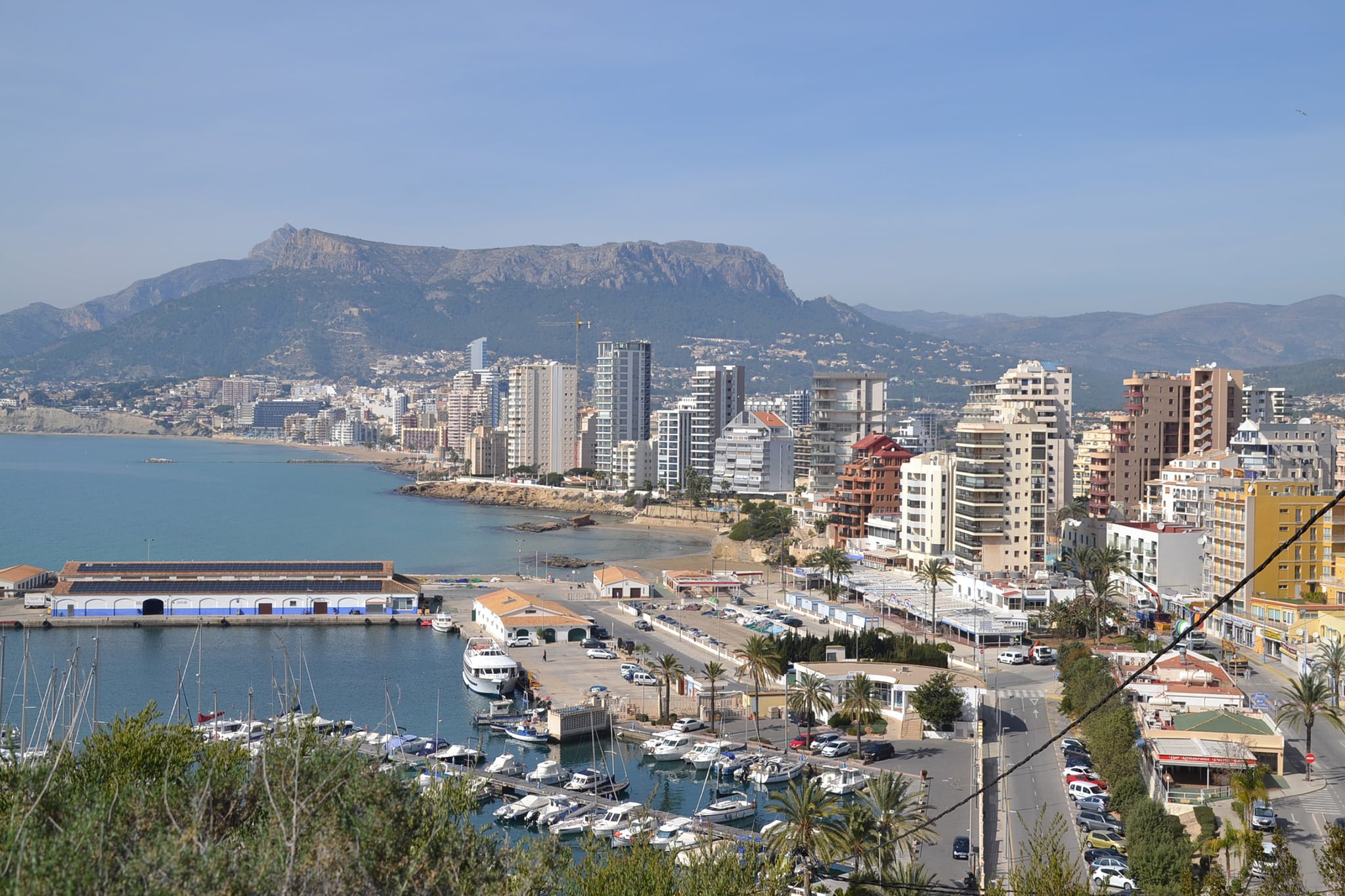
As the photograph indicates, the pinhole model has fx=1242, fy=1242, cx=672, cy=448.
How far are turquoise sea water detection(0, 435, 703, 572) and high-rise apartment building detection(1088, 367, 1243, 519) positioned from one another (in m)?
13.7

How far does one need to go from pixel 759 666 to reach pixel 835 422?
25710 millimetres

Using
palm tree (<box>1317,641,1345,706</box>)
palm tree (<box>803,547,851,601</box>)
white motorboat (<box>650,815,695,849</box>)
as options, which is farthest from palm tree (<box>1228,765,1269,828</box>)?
palm tree (<box>803,547,851,601</box>)

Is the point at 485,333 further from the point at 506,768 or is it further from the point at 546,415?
the point at 506,768

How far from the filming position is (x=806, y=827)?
35.0 feet

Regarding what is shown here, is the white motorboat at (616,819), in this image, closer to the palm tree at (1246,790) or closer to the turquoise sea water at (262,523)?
the palm tree at (1246,790)

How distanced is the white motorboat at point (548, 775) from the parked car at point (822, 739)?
2960mm

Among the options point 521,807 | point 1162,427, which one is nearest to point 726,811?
point 521,807

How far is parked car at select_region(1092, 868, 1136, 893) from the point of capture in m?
10.0

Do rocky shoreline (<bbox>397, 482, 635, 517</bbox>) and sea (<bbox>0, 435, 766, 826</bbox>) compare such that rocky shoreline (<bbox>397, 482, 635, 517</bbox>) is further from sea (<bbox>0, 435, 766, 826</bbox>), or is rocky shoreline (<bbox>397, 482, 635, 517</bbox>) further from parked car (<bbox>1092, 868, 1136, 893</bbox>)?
parked car (<bbox>1092, 868, 1136, 893</bbox>)

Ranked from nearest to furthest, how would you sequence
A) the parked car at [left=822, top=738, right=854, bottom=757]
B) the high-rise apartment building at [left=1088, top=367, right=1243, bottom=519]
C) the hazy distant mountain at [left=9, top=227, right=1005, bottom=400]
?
the parked car at [left=822, top=738, right=854, bottom=757] → the high-rise apartment building at [left=1088, top=367, right=1243, bottom=519] → the hazy distant mountain at [left=9, top=227, right=1005, bottom=400]

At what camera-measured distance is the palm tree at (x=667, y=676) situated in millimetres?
16891

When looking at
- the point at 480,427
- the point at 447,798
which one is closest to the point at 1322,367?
the point at 480,427

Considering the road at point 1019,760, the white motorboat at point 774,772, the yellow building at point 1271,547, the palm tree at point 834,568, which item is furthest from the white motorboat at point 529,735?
the yellow building at point 1271,547

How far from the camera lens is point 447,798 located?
27.9ft
